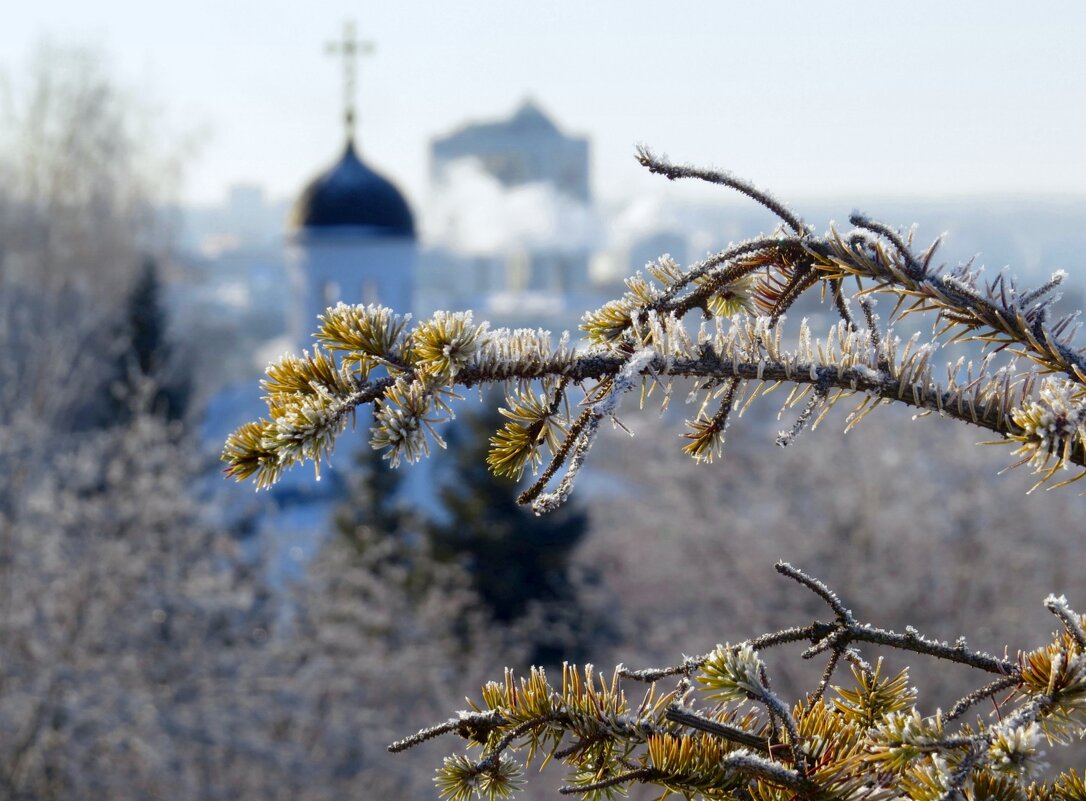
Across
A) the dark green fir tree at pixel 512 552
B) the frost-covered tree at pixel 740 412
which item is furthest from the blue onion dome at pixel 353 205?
the frost-covered tree at pixel 740 412

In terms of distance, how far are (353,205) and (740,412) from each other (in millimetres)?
19966

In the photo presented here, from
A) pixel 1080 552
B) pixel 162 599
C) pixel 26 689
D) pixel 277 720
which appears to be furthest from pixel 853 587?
pixel 26 689

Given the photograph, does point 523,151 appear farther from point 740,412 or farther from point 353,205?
point 740,412

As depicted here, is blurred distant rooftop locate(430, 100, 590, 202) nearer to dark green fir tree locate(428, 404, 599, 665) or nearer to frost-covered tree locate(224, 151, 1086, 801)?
dark green fir tree locate(428, 404, 599, 665)

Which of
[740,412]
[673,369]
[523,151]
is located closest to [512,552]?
[740,412]

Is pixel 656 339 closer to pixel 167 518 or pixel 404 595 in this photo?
pixel 167 518

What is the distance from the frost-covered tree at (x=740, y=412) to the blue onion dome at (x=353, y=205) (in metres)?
19.7

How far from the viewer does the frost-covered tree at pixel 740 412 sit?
113 cm

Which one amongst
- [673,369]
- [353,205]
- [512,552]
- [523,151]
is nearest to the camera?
[673,369]

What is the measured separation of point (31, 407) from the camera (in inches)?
539

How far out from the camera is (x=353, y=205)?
20641 millimetres

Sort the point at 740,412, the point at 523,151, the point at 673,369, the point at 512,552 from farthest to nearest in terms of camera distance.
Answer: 1. the point at 523,151
2. the point at 512,552
3. the point at 740,412
4. the point at 673,369

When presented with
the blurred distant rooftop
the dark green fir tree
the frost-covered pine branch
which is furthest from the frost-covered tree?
the blurred distant rooftop

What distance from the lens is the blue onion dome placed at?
67.4 feet
